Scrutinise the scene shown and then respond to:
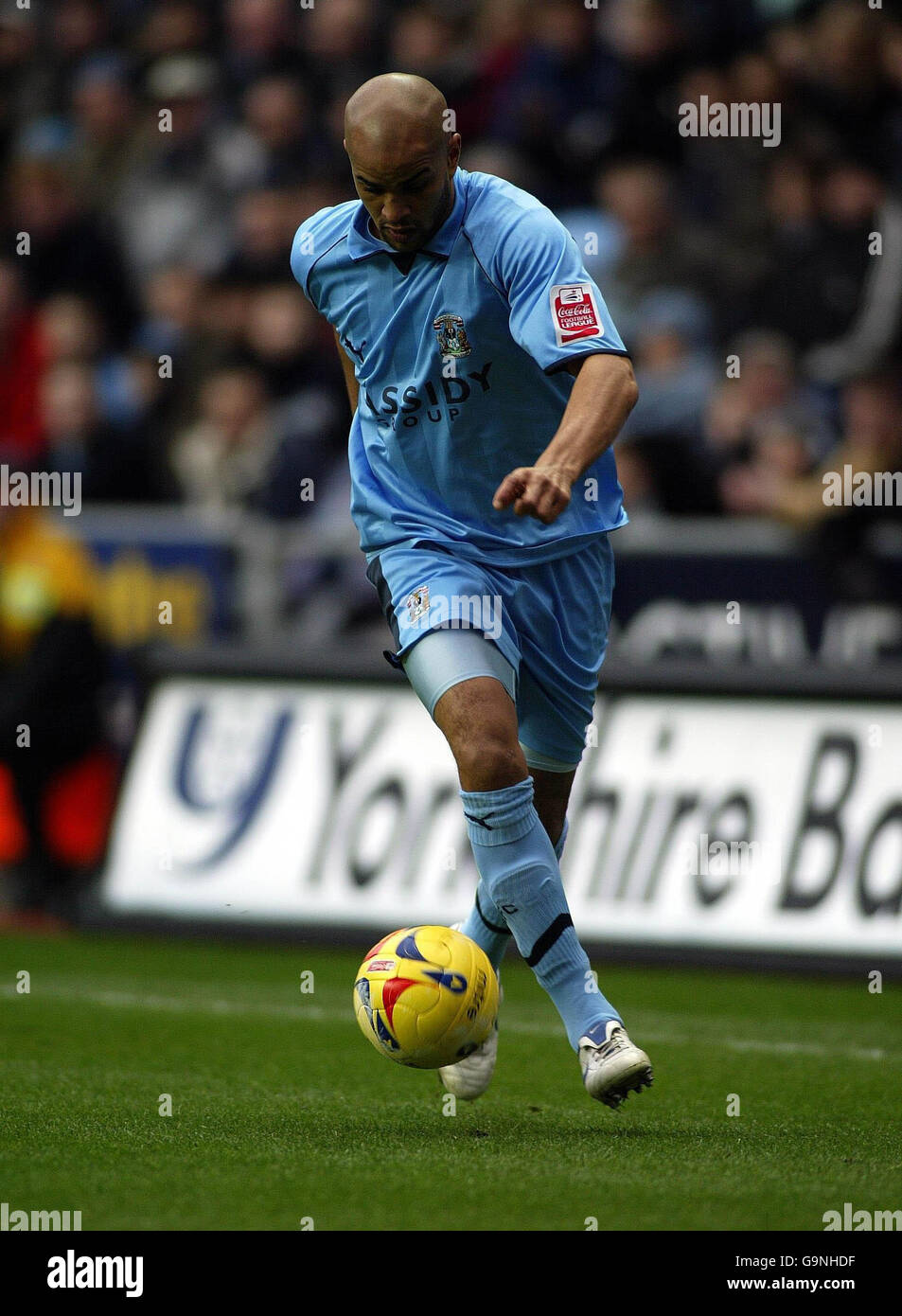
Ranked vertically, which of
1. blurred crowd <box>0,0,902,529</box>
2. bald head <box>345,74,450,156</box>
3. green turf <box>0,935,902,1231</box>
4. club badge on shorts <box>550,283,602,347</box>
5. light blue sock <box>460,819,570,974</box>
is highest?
blurred crowd <box>0,0,902,529</box>

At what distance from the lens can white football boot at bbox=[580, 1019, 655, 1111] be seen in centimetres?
489

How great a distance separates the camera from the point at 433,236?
5234mm

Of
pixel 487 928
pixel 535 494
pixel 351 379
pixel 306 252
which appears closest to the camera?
pixel 535 494

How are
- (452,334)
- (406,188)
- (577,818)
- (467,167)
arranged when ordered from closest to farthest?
(406,188) → (452,334) → (577,818) → (467,167)

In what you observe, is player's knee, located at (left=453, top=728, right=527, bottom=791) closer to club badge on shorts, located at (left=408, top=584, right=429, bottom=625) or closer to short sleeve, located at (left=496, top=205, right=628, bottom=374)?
club badge on shorts, located at (left=408, top=584, right=429, bottom=625)

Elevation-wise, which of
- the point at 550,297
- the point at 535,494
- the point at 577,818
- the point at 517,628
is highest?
the point at 550,297

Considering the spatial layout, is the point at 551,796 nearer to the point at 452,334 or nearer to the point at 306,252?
the point at 452,334

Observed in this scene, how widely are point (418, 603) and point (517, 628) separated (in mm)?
312

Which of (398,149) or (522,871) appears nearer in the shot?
(398,149)

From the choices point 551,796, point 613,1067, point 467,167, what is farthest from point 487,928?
point 467,167

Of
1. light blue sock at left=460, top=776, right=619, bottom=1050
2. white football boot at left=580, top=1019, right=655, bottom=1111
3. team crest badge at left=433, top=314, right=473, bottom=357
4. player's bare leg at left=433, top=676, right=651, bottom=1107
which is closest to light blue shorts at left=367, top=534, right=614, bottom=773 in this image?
player's bare leg at left=433, top=676, right=651, bottom=1107

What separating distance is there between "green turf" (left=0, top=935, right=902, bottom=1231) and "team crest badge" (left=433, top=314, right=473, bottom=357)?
6.40 feet
